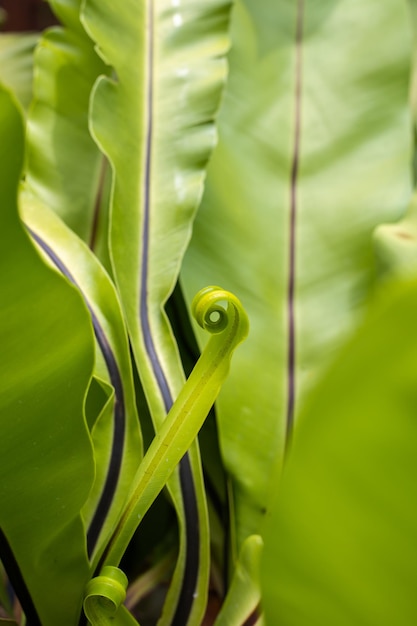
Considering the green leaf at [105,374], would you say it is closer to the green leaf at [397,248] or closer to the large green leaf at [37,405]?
the large green leaf at [37,405]

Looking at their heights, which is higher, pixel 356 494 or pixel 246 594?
pixel 356 494

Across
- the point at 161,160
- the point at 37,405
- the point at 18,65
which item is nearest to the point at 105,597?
the point at 37,405

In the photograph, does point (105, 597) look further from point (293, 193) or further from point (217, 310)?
point (293, 193)

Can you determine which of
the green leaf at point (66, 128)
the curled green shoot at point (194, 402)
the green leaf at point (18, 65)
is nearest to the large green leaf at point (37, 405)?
the curled green shoot at point (194, 402)

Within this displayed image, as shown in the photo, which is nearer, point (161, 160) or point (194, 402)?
point (194, 402)

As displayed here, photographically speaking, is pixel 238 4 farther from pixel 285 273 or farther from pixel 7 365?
pixel 7 365

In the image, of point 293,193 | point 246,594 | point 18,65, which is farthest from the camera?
point 18,65

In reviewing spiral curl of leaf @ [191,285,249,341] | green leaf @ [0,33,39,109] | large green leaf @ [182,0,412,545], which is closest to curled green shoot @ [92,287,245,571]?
spiral curl of leaf @ [191,285,249,341]
